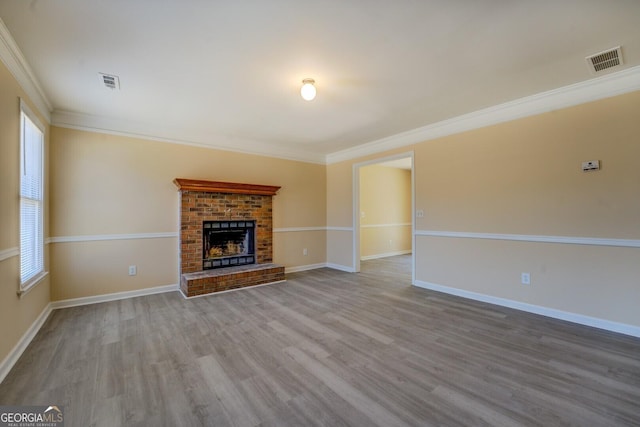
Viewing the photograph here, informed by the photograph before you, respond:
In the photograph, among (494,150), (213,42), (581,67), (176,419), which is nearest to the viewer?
(176,419)

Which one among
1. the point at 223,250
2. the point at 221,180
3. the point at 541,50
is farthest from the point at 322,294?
the point at 541,50

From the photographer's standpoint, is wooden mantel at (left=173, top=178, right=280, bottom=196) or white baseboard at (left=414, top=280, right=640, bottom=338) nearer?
white baseboard at (left=414, top=280, right=640, bottom=338)

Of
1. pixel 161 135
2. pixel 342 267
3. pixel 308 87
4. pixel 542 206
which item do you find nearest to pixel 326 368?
pixel 308 87

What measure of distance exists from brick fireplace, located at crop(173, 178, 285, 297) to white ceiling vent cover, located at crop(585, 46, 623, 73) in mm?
4297

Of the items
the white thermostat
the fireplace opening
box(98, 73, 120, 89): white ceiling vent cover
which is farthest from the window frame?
the white thermostat

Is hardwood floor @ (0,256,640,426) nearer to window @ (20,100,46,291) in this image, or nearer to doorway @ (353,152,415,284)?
window @ (20,100,46,291)

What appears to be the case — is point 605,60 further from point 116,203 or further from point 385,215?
point 116,203

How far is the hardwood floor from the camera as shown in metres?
1.63

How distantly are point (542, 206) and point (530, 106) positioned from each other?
1.18 meters

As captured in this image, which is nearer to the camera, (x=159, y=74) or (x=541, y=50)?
(x=541, y=50)

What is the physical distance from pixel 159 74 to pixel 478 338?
3946 millimetres

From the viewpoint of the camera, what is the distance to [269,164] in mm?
5355

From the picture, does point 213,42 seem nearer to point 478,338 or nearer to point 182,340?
point 182,340

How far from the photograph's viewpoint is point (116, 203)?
3842mm
